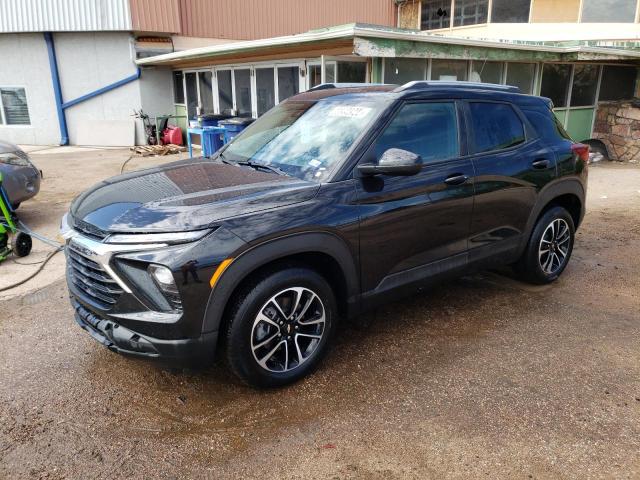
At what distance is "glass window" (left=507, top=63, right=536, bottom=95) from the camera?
12.4 metres

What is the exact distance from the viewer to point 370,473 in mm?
2486

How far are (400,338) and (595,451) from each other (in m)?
1.51

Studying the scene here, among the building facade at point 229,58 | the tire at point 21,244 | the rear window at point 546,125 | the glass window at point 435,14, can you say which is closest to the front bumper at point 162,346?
the rear window at point 546,125

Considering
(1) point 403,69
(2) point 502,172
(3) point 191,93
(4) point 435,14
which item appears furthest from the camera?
(4) point 435,14

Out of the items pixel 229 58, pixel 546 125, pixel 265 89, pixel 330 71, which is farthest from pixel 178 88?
pixel 546 125

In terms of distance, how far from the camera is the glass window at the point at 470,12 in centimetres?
1721

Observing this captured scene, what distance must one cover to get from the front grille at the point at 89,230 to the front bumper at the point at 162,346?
49 centimetres

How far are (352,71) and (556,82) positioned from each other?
251 inches

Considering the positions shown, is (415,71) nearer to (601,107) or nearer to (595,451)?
(601,107)

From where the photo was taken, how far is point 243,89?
45.5ft

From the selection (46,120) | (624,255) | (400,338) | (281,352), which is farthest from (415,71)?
(46,120)

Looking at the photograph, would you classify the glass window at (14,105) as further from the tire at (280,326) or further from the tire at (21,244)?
the tire at (280,326)

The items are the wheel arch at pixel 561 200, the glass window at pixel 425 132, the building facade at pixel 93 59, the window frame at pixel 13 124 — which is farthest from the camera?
the window frame at pixel 13 124

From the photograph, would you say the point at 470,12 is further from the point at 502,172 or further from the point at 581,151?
the point at 502,172
